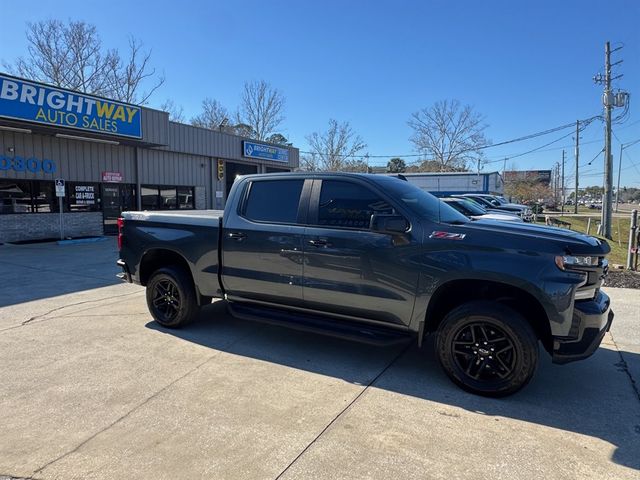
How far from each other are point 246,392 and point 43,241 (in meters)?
15.3

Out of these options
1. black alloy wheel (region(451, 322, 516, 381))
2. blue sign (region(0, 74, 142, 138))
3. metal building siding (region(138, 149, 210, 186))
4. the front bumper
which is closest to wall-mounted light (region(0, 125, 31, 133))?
blue sign (region(0, 74, 142, 138))

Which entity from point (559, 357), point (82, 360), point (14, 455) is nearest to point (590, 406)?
point (559, 357)

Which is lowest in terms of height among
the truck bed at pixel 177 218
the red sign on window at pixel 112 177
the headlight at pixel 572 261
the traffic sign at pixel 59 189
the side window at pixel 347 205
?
the headlight at pixel 572 261

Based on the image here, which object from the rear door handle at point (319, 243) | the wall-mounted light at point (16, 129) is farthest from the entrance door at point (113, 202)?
the rear door handle at point (319, 243)

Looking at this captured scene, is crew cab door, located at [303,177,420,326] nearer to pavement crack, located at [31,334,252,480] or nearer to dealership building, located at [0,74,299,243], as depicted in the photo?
pavement crack, located at [31,334,252,480]

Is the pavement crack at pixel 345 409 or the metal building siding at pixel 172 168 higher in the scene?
the metal building siding at pixel 172 168

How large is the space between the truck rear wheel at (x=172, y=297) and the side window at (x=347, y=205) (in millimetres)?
2066

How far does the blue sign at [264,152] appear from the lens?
2569cm

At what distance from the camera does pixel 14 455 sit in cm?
288

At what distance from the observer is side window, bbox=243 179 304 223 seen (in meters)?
4.70

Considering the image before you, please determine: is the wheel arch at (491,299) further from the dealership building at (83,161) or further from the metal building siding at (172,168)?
the metal building siding at (172,168)

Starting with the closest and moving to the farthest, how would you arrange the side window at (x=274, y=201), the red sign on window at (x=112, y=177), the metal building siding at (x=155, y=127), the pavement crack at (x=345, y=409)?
the pavement crack at (x=345, y=409) → the side window at (x=274, y=201) → the metal building siding at (x=155, y=127) → the red sign on window at (x=112, y=177)

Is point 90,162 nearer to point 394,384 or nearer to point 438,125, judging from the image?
point 394,384

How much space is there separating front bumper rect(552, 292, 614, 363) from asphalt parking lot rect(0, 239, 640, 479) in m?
0.47
